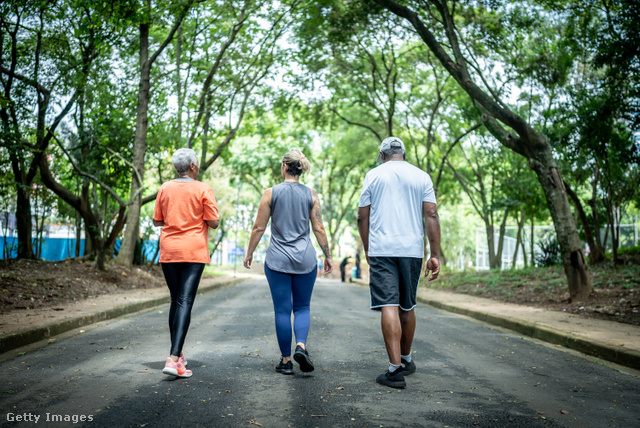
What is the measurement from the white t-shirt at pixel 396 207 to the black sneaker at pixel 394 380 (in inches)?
38.2

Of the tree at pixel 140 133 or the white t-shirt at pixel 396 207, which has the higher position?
the tree at pixel 140 133

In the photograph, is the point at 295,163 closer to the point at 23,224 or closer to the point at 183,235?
the point at 183,235

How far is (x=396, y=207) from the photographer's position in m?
4.80

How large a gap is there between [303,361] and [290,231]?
1.15 m

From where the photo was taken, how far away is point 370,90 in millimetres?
22109

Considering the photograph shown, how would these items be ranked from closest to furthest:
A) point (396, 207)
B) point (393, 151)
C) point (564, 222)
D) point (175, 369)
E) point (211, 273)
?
point (175, 369) < point (396, 207) < point (393, 151) < point (564, 222) < point (211, 273)

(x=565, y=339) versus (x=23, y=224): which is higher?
(x=23, y=224)

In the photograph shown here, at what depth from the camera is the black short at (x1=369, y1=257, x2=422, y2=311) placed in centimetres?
464

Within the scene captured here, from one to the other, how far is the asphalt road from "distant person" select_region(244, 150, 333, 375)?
0.42 m

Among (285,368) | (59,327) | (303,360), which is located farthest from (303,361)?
(59,327)

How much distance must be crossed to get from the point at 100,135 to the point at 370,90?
1065cm

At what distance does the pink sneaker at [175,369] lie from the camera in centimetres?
450

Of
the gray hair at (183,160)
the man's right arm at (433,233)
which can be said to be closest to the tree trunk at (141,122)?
the gray hair at (183,160)

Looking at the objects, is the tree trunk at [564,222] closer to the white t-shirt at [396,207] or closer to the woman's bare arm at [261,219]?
the white t-shirt at [396,207]
